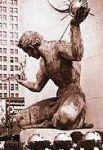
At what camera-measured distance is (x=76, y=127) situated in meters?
5.89

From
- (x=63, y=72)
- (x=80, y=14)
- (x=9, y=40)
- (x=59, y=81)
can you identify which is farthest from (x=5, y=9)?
(x=80, y=14)

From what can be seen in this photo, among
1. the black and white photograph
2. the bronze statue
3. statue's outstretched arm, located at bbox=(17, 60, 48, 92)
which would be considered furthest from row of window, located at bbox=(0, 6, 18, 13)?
the bronze statue

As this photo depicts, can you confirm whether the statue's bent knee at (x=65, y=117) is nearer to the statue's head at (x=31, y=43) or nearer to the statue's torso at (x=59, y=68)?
the statue's torso at (x=59, y=68)

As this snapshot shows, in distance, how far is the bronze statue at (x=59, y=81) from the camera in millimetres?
5758

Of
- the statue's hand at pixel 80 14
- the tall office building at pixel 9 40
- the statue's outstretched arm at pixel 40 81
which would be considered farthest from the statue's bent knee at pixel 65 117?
the tall office building at pixel 9 40

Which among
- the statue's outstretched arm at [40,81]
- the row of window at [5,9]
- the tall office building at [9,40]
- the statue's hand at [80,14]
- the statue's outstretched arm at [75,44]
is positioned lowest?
the statue's outstretched arm at [40,81]

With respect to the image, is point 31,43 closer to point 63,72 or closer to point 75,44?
point 63,72

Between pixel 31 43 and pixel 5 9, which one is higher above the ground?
pixel 5 9

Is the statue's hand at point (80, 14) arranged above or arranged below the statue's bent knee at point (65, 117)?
above

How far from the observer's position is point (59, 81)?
247 inches

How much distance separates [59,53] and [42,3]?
206cm

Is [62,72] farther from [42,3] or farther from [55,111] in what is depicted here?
[42,3]

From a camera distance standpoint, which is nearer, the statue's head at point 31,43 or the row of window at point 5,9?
the statue's head at point 31,43

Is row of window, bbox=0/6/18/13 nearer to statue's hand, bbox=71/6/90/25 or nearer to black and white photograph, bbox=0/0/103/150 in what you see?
black and white photograph, bbox=0/0/103/150
